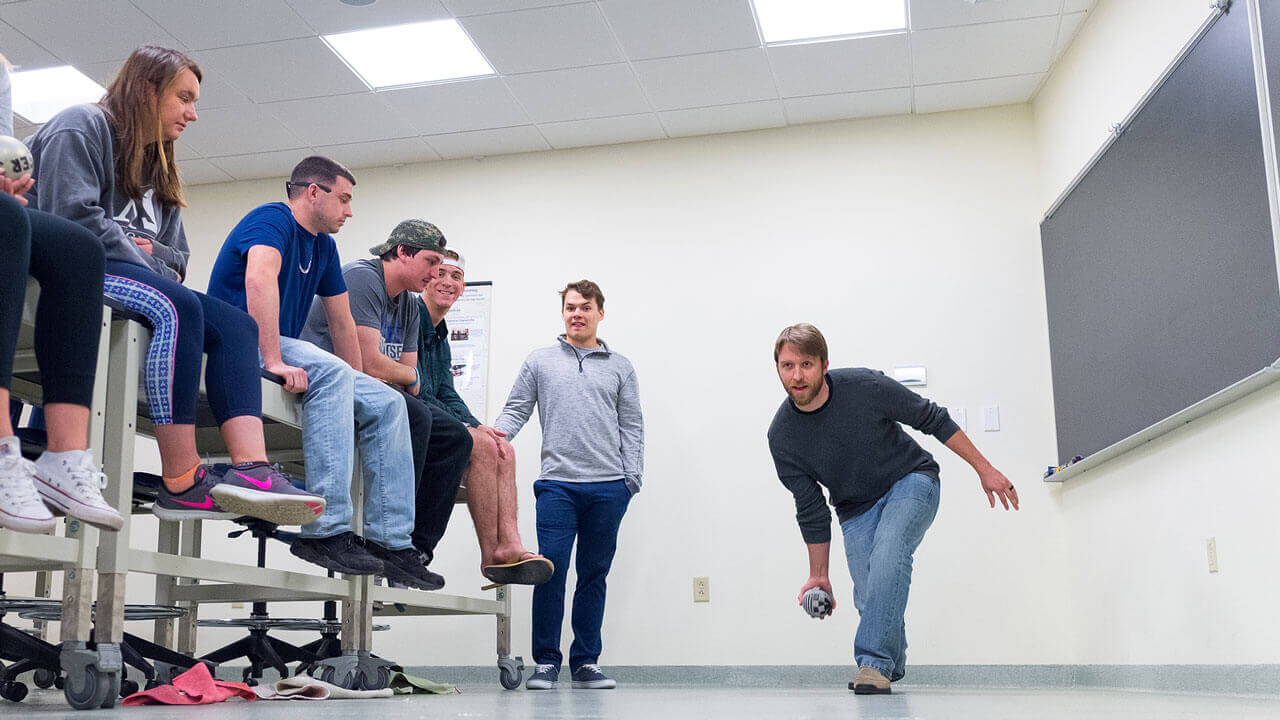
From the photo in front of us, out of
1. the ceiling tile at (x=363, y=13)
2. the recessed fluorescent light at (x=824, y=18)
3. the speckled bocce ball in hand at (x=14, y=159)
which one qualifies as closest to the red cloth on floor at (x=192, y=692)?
the speckled bocce ball in hand at (x=14, y=159)

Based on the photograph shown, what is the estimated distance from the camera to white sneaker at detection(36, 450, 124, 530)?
1.68 m

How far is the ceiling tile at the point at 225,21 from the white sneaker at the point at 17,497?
3.11m

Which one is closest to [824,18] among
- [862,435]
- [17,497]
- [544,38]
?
[544,38]

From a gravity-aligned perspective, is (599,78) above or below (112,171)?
above

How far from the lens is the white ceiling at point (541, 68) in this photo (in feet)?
14.3

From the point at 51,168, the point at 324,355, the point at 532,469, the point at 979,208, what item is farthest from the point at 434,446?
the point at 979,208

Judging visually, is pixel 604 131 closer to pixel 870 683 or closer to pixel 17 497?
pixel 870 683

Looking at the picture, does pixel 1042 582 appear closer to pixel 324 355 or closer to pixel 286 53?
pixel 324 355

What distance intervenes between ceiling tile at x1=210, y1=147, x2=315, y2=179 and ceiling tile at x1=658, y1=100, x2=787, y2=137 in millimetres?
1847

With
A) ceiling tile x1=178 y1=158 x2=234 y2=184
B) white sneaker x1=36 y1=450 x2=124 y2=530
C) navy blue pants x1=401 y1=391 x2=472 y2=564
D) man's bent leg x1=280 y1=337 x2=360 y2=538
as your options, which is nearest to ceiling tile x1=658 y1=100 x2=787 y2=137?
ceiling tile x1=178 y1=158 x2=234 y2=184

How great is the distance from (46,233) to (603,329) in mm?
3798

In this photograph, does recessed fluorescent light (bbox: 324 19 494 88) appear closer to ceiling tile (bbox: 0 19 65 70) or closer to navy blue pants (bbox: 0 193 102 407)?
ceiling tile (bbox: 0 19 65 70)

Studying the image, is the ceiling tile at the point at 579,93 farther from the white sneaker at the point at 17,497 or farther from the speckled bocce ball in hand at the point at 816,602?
the white sneaker at the point at 17,497

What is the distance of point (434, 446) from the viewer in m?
3.18
